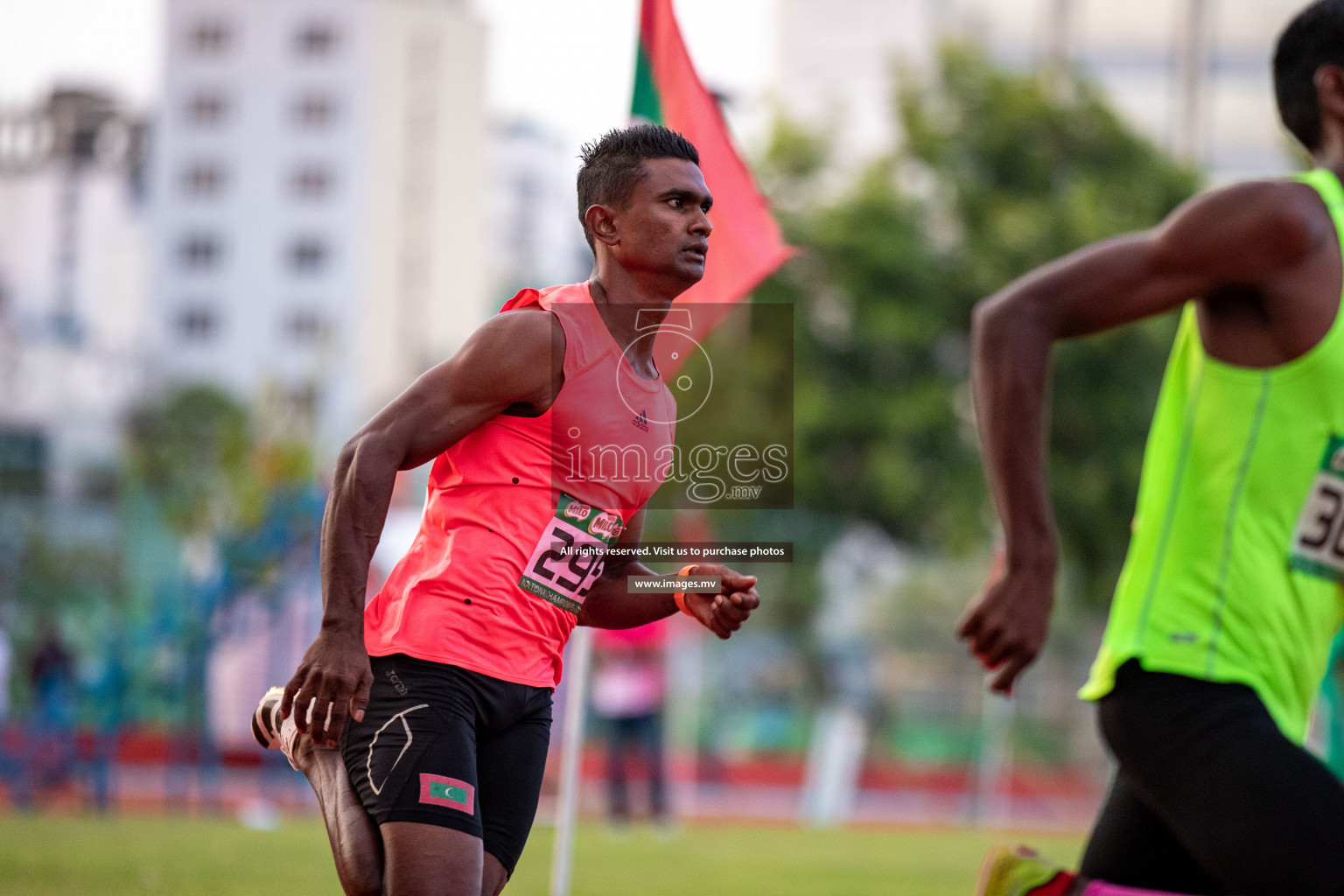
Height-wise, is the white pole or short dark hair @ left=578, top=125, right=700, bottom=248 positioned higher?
short dark hair @ left=578, top=125, right=700, bottom=248

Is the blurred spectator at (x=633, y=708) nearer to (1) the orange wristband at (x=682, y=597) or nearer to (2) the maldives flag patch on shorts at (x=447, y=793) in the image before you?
(1) the orange wristband at (x=682, y=597)

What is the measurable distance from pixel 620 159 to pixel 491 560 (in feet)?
3.03

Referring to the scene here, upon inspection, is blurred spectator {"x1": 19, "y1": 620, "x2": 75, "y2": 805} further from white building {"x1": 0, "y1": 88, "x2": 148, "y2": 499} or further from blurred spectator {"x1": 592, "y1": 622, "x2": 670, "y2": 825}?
white building {"x1": 0, "y1": 88, "x2": 148, "y2": 499}

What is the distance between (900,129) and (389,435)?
25035mm

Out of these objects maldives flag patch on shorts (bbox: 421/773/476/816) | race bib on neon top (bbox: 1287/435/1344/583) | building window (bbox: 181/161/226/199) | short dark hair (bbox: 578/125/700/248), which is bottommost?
maldives flag patch on shorts (bbox: 421/773/476/816)

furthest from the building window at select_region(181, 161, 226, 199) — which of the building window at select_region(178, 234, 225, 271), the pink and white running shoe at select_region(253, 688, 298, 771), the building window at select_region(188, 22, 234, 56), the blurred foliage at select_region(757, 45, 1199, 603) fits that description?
the pink and white running shoe at select_region(253, 688, 298, 771)

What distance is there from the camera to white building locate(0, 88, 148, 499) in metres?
69.1

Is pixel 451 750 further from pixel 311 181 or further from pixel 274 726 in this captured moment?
pixel 311 181

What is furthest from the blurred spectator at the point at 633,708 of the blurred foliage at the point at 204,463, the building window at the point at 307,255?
the building window at the point at 307,255

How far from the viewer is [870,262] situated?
25.3 metres

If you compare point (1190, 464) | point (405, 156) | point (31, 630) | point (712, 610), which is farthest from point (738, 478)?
point (405, 156)

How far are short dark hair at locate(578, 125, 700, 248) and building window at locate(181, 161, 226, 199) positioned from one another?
75.0m

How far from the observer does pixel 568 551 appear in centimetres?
332

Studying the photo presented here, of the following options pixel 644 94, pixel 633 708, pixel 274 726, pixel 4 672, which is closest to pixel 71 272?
pixel 4 672
